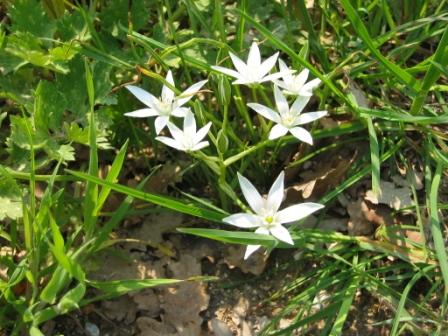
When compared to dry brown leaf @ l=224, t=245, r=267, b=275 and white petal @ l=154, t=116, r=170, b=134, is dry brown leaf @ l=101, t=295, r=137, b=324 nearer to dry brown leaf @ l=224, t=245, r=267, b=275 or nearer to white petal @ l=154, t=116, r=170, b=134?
dry brown leaf @ l=224, t=245, r=267, b=275

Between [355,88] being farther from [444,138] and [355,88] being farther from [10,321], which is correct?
[10,321]

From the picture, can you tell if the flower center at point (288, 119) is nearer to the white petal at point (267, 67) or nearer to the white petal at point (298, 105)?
the white petal at point (298, 105)

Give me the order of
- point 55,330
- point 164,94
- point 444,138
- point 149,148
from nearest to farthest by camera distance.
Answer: point 164,94
point 55,330
point 444,138
point 149,148

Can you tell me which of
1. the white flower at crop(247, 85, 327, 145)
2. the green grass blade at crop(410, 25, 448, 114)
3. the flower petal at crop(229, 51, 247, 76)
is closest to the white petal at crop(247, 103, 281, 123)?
the white flower at crop(247, 85, 327, 145)

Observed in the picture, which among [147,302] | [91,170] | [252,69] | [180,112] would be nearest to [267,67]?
[252,69]

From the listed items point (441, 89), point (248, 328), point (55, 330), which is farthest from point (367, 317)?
point (55, 330)

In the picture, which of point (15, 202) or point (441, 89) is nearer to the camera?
point (15, 202)

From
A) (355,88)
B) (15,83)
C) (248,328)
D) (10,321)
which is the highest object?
(15,83)
